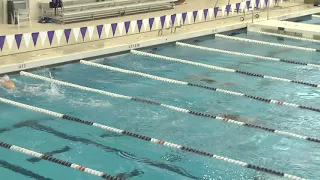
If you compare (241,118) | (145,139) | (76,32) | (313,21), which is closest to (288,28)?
(313,21)

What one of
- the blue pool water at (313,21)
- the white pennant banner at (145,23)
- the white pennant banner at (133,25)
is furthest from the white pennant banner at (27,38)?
the blue pool water at (313,21)

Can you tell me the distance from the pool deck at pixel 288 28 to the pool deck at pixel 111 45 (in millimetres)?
325

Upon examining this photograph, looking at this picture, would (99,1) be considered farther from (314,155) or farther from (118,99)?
(314,155)

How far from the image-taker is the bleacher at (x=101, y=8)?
489 inches

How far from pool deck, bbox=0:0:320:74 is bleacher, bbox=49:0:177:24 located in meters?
0.32

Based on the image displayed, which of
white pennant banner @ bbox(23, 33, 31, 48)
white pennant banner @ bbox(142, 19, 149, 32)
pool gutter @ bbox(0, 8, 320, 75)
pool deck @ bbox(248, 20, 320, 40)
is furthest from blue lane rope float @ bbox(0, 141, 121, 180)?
pool deck @ bbox(248, 20, 320, 40)

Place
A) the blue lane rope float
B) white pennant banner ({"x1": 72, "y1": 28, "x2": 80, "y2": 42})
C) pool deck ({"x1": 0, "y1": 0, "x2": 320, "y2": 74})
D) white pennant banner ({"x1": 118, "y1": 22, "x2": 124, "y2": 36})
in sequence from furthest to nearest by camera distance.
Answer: white pennant banner ({"x1": 118, "y1": 22, "x2": 124, "y2": 36}) → white pennant banner ({"x1": 72, "y1": 28, "x2": 80, "y2": 42}) → pool deck ({"x1": 0, "y1": 0, "x2": 320, "y2": 74}) → the blue lane rope float

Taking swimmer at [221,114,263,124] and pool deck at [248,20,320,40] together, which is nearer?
swimmer at [221,114,263,124]

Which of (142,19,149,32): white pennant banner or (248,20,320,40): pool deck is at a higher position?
(142,19,149,32): white pennant banner

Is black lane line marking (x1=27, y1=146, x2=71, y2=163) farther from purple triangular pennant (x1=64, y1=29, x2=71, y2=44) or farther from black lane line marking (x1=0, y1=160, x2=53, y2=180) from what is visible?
purple triangular pennant (x1=64, y1=29, x2=71, y2=44)

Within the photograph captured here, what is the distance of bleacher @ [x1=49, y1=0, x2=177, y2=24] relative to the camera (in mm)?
12430

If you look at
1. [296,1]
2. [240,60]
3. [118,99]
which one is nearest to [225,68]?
[240,60]

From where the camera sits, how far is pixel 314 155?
6059 millimetres

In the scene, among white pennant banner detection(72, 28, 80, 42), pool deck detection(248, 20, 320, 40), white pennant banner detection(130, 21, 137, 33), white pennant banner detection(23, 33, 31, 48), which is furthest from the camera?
pool deck detection(248, 20, 320, 40)
